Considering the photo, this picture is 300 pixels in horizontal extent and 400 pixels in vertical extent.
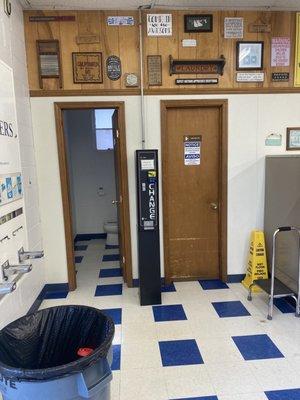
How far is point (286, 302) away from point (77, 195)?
3.84 meters

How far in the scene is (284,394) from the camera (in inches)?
73.4

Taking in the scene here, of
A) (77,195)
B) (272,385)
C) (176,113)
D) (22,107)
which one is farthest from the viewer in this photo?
(77,195)

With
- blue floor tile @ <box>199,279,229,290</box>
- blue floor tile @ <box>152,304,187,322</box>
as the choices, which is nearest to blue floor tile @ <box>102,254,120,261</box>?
blue floor tile @ <box>199,279,229,290</box>

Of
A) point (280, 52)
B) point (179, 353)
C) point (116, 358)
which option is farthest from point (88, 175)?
point (179, 353)

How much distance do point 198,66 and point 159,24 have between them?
0.57 m

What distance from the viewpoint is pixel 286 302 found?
9.93ft

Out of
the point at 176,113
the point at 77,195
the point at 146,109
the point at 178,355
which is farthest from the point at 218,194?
the point at 77,195

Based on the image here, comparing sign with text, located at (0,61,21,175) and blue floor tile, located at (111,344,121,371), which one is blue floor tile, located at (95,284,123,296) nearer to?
blue floor tile, located at (111,344,121,371)

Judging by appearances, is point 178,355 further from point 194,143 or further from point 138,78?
point 138,78

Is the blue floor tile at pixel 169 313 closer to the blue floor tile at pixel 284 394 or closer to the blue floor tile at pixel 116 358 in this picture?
the blue floor tile at pixel 116 358

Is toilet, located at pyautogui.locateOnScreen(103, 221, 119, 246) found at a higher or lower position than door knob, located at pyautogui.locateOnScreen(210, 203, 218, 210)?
lower

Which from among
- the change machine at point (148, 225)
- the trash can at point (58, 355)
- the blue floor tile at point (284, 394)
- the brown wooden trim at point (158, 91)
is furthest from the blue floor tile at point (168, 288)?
the brown wooden trim at point (158, 91)

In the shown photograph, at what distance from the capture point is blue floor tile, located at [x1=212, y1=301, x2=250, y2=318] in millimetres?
2811

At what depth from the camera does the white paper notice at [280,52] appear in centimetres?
318
